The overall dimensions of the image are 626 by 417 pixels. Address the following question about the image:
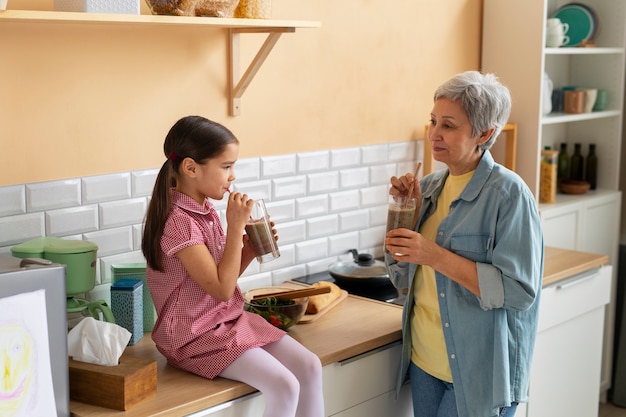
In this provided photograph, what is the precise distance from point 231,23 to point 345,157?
1.04 metres

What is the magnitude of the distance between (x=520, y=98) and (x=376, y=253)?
1041 millimetres

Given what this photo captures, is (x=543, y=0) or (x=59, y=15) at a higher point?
(x=543, y=0)

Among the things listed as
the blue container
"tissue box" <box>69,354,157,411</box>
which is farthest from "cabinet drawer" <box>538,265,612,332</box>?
"tissue box" <box>69,354,157,411</box>

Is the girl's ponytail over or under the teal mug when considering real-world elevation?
under

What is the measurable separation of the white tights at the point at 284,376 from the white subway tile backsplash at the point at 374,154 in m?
1.26

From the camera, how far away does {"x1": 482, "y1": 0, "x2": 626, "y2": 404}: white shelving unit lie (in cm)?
392

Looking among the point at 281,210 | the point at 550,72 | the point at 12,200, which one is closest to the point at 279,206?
the point at 281,210

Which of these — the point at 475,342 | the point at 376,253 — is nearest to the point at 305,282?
the point at 376,253

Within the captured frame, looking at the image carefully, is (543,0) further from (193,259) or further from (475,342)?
(193,259)

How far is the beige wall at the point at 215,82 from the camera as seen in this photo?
2486mm

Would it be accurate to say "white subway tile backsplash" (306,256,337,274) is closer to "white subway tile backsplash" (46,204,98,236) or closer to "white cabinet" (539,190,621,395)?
"white subway tile backsplash" (46,204,98,236)

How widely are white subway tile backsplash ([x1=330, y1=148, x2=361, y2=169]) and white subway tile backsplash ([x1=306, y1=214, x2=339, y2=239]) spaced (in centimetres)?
21

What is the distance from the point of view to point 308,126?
331cm

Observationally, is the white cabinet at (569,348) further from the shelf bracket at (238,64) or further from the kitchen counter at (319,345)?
the shelf bracket at (238,64)
